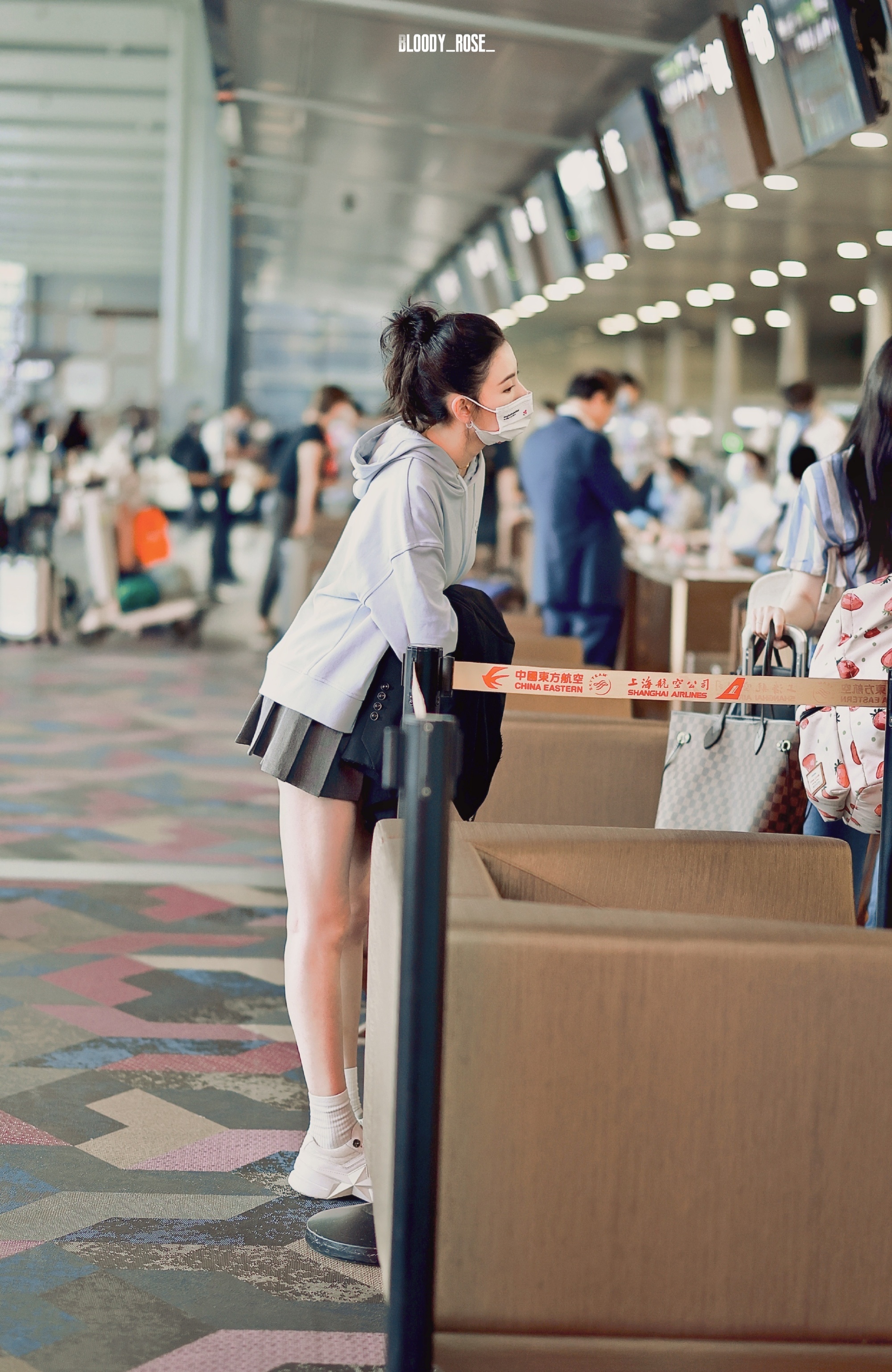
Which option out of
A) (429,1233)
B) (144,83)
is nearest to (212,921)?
(429,1233)

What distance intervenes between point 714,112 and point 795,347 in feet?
35.3

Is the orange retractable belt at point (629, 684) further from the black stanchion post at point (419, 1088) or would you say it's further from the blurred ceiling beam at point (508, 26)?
the blurred ceiling beam at point (508, 26)

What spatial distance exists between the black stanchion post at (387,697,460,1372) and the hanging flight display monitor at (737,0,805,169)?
4890 mm

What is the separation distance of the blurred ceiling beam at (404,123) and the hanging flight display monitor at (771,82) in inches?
113

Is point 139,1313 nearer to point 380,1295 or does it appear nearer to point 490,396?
point 380,1295

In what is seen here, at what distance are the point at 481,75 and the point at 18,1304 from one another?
702 cm

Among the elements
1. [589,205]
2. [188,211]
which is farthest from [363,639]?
[188,211]

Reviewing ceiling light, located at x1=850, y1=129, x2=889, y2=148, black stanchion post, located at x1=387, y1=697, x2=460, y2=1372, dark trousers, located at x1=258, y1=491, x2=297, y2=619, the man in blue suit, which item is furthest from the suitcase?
black stanchion post, located at x1=387, y1=697, x2=460, y2=1372

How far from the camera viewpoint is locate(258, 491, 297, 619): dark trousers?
1105 centimetres

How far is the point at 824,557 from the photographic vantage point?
292 cm

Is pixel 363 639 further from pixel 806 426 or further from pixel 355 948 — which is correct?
pixel 806 426

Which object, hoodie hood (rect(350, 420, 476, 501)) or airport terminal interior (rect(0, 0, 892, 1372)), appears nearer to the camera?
airport terminal interior (rect(0, 0, 892, 1372))

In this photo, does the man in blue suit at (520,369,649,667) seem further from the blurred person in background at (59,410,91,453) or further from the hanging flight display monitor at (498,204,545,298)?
the blurred person in background at (59,410,91,453)

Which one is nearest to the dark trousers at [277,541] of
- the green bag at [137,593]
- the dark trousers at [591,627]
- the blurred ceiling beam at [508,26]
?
the green bag at [137,593]
